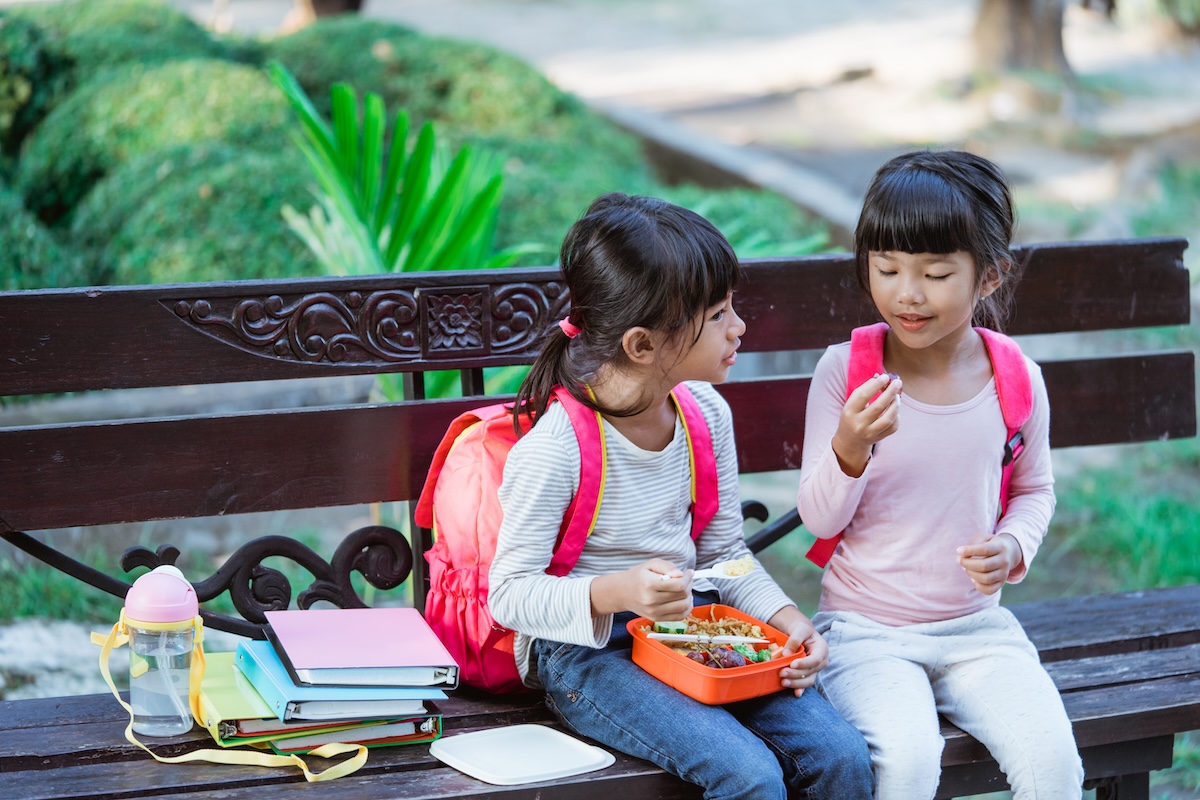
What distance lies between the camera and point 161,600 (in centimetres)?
223

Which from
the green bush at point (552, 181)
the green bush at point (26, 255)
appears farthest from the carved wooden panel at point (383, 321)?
the green bush at point (26, 255)

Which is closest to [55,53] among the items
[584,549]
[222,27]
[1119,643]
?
[584,549]

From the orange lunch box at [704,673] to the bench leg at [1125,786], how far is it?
76 cm

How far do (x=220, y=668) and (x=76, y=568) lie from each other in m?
0.38

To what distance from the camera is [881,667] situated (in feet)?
7.73

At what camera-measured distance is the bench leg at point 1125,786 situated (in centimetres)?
254

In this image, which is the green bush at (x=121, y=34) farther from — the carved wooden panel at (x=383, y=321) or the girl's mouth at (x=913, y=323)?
the girl's mouth at (x=913, y=323)

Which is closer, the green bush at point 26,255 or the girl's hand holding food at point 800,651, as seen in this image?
the girl's hand holding food at point 800,651

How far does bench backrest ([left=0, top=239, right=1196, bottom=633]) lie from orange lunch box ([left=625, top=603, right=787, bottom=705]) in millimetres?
683

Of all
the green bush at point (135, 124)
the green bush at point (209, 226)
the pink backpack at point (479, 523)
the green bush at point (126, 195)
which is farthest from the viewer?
the green bush at point (135, 124)

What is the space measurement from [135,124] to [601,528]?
14.0 feet

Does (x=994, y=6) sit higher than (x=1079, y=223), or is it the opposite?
(x=994, y=6)

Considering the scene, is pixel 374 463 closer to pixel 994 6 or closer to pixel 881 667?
pixel 881 667

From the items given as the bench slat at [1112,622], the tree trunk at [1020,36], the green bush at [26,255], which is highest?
the tree trunk at [1020,36]
